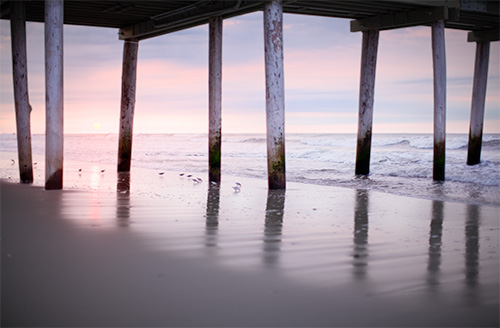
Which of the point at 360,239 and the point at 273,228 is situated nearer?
the point at 360,239

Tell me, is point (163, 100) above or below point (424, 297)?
above

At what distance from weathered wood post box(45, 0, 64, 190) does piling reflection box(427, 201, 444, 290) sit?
5.56 metres

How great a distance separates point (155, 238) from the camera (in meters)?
4.78

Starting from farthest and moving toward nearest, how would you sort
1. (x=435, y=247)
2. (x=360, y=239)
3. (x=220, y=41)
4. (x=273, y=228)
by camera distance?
(x=220, y=41)
(x=273, y=228)
(x=360, y=239)
(x=435, y=247)

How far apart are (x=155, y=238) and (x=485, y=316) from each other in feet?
8.98

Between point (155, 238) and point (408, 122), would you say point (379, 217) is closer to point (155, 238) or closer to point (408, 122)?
point (155, 238)

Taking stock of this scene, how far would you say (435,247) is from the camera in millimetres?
4691

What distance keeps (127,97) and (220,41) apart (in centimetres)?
366

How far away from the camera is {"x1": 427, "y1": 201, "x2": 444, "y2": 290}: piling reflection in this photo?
365cm

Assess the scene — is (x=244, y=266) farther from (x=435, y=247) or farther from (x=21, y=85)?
(x=21, y=85)

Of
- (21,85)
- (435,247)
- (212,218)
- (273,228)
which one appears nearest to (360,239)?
(435,247)

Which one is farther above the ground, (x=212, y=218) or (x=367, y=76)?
(x=367, y=76)

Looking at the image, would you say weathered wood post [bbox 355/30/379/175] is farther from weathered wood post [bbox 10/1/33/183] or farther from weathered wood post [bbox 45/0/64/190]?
weathered wood post [bbox 10/1/33/183]

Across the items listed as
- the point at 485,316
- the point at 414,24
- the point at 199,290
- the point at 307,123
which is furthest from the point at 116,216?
the point at 307,123
